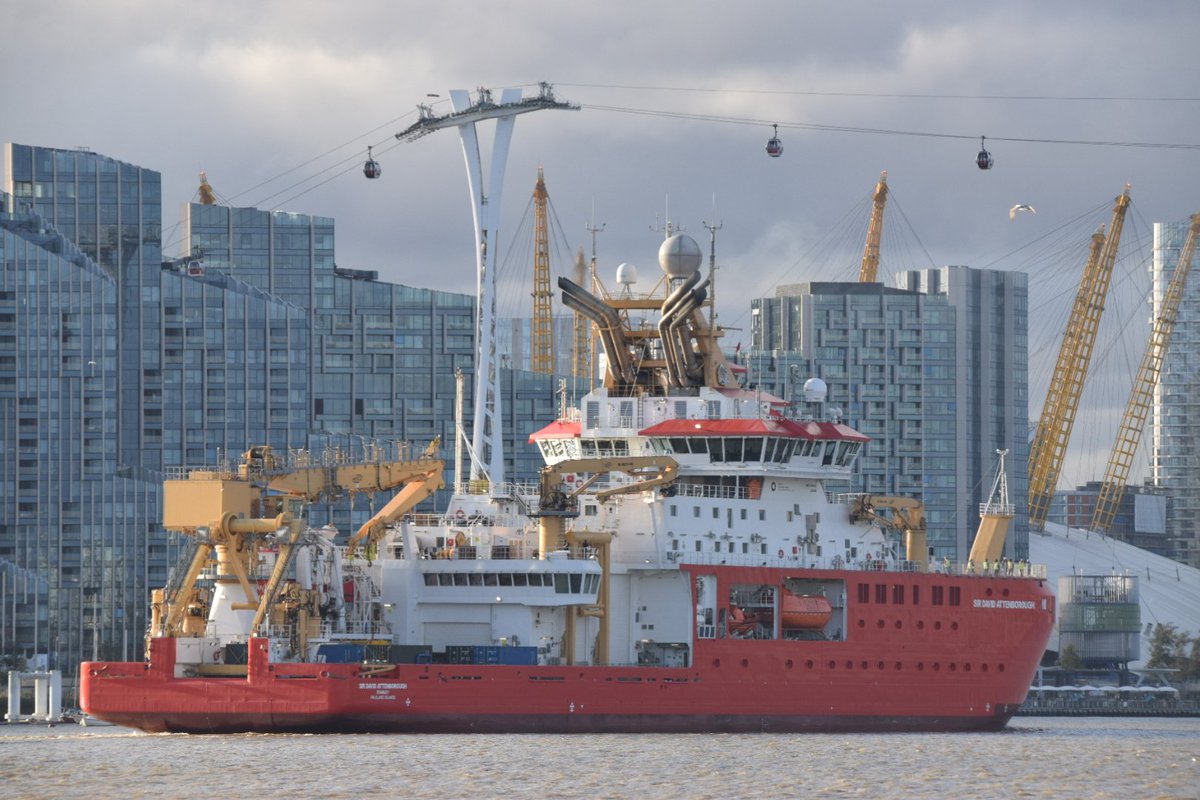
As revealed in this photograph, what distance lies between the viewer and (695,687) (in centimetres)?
7594

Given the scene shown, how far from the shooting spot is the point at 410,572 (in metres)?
74.3

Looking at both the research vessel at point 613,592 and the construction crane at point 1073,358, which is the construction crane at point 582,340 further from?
the research vessel at point 613,592

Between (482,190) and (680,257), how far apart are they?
12.7m

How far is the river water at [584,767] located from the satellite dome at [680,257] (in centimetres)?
1717

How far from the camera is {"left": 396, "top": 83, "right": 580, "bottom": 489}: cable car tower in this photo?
9200 centimetres

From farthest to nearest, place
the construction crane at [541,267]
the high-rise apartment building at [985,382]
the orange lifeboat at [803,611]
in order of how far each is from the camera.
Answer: the high-rise apartment building at [985,382], the construction crane at [541,267], the orange lifeboat at [803,611]

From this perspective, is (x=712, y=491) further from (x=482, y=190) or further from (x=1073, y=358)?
(x=1073, y=358)

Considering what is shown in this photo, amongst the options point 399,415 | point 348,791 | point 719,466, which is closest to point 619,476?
point 719,466

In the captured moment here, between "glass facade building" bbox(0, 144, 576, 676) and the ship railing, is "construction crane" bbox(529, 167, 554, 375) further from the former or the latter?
the ship railing

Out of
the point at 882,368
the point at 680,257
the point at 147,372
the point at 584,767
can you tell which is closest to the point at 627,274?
the point at 680,257

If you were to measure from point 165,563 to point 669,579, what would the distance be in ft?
170

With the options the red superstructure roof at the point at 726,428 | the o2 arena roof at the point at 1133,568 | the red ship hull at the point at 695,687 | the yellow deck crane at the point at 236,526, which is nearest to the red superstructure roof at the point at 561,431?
the red superstructure roof at the point at 726,428

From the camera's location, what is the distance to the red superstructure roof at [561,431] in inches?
3260

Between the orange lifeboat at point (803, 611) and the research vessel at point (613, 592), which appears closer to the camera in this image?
the research vessel at point (613, 592)
